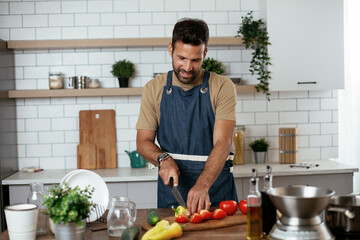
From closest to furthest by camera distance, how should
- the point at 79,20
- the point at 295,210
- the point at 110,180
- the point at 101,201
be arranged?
1. the point at 295,210
2. the point at 101,201
3. the point at 110,180
4. the point at 79,20

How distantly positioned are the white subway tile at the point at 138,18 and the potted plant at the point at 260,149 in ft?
5.48

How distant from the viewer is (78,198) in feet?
6.81

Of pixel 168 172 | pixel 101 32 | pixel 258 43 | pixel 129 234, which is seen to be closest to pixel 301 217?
pixel 129 234

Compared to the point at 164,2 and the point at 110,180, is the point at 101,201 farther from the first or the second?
the point at 164,2

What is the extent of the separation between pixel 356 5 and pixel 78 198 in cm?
418

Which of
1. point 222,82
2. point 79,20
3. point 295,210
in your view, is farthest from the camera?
point 79,20

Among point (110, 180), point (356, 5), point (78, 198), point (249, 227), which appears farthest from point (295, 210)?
point (356, 5)

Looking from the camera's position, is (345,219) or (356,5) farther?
(356,5)

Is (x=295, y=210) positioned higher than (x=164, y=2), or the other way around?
(x=164, y=2)

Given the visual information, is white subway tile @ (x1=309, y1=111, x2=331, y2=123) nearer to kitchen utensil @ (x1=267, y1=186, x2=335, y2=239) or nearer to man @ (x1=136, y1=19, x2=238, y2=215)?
man @ (x1=136, y1=19, x2=238, y2=215)

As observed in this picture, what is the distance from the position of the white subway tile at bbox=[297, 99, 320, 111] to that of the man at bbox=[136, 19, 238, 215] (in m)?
2.14

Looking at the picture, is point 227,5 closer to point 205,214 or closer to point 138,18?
point 138,18

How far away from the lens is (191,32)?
295 centimetres

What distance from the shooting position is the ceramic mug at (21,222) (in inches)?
84.7
